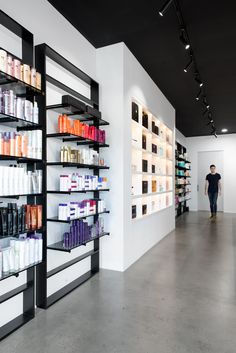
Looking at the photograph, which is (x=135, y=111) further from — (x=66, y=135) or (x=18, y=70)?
(x=18, y=70)

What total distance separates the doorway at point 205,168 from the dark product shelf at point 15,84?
9205 mm

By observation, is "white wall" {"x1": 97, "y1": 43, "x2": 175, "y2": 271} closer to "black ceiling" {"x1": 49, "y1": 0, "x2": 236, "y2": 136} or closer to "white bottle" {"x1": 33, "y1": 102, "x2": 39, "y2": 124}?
"black ceiling" {"x1": 49, "y1": 0, "x2": 236, "y2": 136}

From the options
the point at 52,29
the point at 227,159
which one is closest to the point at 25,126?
the point at 52,29

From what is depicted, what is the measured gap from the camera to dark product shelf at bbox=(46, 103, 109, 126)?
2.65m

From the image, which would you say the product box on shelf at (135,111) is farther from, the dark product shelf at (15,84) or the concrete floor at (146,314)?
the concrete floor at (146,314)

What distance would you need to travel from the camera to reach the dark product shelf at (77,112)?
265cm

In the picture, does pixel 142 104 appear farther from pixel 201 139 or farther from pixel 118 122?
pixel 201 139

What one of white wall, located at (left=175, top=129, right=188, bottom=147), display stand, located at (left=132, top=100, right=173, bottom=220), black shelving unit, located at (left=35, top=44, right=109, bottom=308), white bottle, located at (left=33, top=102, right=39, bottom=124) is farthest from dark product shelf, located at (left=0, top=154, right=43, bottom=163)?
white wall, located at (left=175, top=129, right=188, bottom=147)

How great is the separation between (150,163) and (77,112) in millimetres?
2380

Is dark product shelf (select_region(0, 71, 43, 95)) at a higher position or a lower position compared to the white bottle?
higher

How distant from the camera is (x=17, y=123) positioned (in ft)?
7.39

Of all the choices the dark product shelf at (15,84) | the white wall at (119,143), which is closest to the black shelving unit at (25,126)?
the dark product shelf at (15,84)

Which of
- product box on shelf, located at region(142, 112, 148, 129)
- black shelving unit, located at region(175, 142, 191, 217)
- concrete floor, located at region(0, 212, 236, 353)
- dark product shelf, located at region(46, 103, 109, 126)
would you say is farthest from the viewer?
black shelving unit, located at region(175, 142, 191, 217)

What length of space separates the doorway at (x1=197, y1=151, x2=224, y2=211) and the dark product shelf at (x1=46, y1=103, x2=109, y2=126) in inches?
313
